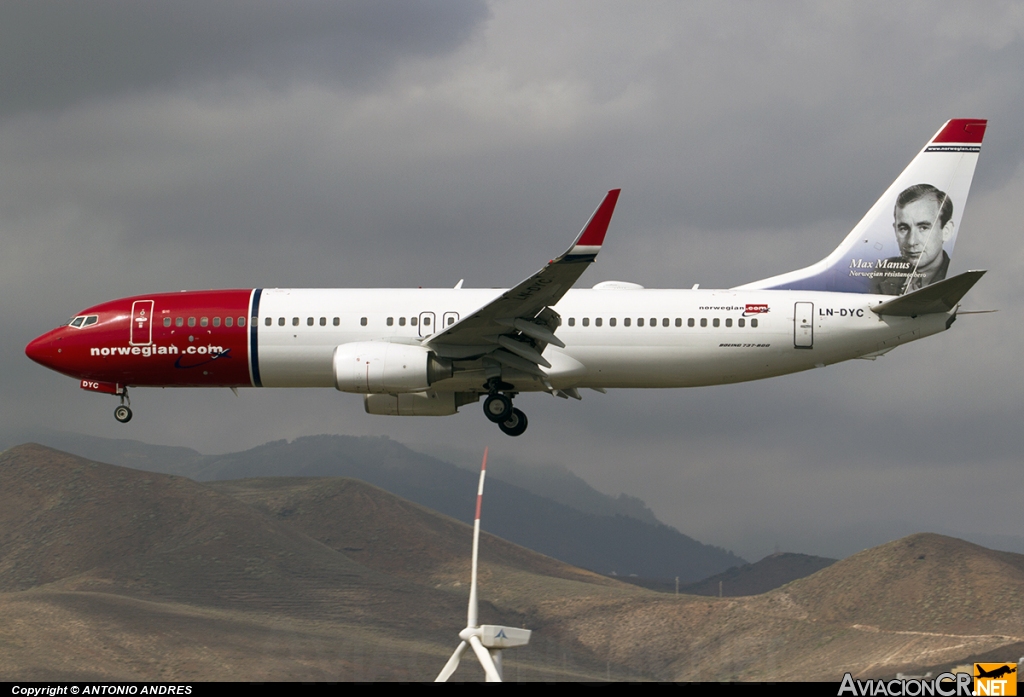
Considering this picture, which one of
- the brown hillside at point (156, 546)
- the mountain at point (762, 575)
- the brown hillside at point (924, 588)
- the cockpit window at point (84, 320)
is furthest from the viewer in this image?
the mountain at point (762, 575)

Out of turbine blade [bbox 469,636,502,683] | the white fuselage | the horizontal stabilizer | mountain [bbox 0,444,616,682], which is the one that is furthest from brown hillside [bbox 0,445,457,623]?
turbine blade [bbox 469,636,502,683]

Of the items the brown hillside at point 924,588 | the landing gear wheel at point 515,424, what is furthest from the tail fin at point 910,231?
the brown hillside at point 924,588

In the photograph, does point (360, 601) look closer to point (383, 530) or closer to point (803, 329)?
point (383, 530)

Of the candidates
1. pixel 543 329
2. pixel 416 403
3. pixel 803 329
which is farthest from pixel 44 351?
pixel 803 329

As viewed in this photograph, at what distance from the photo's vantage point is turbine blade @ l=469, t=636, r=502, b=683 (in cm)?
3322

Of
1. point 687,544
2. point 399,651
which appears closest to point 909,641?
point 399,651

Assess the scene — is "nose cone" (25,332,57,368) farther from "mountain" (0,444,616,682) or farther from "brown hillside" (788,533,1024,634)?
"brown hillside" (788,533,1024,634)

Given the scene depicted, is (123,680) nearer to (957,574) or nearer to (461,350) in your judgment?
(461,350)

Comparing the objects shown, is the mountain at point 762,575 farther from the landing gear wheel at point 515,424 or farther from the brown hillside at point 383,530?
the landing gear wheel at point 515,424

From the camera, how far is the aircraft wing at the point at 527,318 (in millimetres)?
40781

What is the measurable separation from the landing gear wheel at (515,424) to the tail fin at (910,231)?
31.2ft

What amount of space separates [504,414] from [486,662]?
14.7 metres

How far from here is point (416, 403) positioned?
49625mm

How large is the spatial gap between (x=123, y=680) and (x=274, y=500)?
43.7 metres
